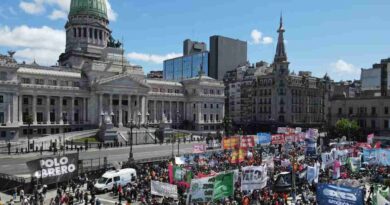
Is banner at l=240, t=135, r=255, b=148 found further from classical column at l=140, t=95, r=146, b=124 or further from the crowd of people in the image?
classical column at l=140, t=95, r=146, b=124

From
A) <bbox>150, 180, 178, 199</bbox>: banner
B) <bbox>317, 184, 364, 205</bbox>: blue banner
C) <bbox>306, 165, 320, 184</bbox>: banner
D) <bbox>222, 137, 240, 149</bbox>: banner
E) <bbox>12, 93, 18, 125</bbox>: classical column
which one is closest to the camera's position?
<bbox>317, 184, 364, 205</bbox>: blue banner

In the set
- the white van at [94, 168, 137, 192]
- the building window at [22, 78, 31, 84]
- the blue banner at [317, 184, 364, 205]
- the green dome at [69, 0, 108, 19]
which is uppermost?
the green dome at [69, 0, 108, 19]

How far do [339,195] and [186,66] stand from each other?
6100 inches

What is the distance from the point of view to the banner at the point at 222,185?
21.9m

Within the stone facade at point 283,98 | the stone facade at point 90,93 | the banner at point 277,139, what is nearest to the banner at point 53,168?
the banner at point 277,139

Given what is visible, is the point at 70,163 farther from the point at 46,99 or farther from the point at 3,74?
the point at 46,99

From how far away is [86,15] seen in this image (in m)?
110

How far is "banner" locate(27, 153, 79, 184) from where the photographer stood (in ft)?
79.1

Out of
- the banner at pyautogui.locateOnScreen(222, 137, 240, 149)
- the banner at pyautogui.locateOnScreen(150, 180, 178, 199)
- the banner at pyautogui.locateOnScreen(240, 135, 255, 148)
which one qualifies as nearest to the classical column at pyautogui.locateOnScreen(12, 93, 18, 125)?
the banner at pyautogui.locateOnScreen(222, 137, 240, 149)

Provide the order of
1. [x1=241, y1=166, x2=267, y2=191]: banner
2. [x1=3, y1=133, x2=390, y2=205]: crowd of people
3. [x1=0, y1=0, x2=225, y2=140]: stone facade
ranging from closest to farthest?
[x1=241, y1=166, x2=267, y2=191]: banner
[x1=3, y1=133, x2=390, y2=205]: crowd of people
[x1=0, y1=0, x2=225, y2=140]: stone facade

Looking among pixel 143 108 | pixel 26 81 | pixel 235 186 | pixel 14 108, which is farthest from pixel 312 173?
pixel 143 108

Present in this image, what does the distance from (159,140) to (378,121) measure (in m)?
46.4

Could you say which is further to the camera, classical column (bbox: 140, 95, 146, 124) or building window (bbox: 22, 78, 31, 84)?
classical column (bbox: 140, 95, 146, 124)

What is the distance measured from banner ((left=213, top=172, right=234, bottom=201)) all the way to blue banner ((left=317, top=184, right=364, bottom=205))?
17.7 feet
